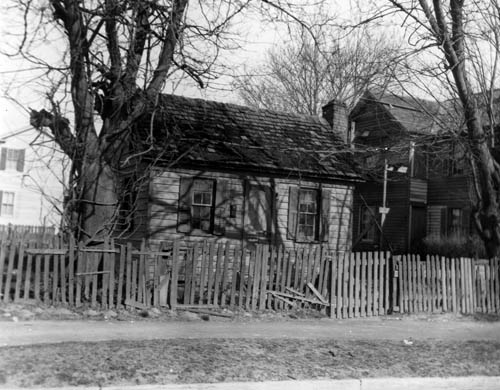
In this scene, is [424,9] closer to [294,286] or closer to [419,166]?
[294,286]

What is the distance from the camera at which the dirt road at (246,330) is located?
7.62 m

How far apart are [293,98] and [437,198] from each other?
11619 millimetres

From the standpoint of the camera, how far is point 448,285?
483 inches

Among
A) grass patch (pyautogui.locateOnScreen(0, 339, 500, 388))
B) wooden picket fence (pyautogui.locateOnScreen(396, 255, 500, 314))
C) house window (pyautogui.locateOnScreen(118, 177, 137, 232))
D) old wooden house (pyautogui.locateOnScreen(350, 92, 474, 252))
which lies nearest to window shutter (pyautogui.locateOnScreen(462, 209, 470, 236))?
old wooden house (pyautogui.locateOnScreen(350, 92, 474, 252))

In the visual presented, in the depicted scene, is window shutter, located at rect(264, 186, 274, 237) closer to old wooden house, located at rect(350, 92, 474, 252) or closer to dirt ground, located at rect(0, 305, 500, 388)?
dirt ground, located at rect(0, 305, 500, 388)

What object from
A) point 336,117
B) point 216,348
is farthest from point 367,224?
point 216,348

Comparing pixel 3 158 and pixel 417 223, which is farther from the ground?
pixel 3 158

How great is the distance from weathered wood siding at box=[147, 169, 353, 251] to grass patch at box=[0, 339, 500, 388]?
263 inches

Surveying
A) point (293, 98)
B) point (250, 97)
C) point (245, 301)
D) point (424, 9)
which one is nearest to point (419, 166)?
point (293, 98)

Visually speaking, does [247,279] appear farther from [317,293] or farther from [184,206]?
[184,206]

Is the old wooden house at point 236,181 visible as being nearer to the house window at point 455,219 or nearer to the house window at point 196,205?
the house window at point 196,205

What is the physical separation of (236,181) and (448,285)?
6.05 m

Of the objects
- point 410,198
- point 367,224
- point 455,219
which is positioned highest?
point 410,198

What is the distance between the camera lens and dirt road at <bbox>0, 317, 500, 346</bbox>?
762 cm
